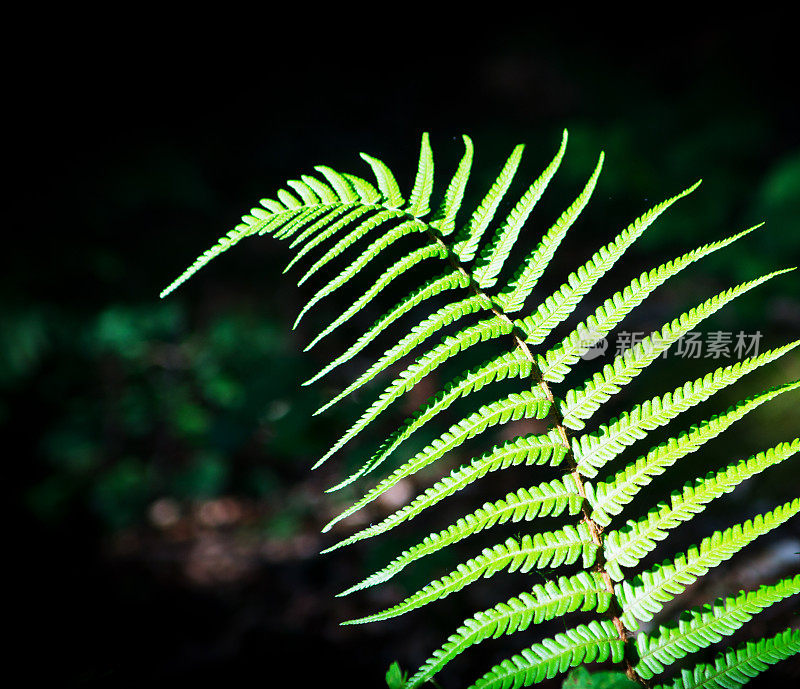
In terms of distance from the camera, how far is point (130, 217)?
466cm

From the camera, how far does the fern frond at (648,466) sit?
1.03 meters

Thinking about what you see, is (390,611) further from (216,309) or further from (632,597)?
Answer: (216,309)

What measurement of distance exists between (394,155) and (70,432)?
3.56m

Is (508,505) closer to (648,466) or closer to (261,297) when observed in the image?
(648,466)

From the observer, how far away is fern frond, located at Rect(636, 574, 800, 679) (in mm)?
964

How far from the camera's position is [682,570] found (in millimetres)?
1003

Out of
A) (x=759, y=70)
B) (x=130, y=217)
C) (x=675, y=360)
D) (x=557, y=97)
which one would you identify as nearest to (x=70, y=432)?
(x=130, y=217)

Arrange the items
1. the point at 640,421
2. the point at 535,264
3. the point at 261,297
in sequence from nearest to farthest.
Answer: the point at 640,421
the point at 535,264
the point at 261,297

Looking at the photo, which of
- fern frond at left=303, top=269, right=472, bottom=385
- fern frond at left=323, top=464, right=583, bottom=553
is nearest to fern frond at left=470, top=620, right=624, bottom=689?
fern frond at left=323, top=464, right=583, bottom=553

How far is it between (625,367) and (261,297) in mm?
3922

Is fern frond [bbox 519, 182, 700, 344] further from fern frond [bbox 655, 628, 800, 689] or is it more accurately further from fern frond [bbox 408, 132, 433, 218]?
fern frond [bbox 655, 628, 800, 689]

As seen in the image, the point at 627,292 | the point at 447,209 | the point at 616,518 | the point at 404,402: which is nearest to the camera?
the point at 627,292

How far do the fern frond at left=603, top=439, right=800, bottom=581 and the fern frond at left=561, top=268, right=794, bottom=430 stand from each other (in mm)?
208

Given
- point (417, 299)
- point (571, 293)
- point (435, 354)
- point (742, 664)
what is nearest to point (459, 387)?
point (435, 354)
